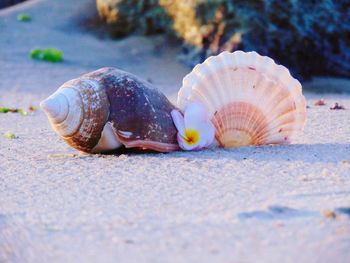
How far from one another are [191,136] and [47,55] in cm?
512

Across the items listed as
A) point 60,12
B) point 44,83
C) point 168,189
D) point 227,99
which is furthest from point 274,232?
point 60,12

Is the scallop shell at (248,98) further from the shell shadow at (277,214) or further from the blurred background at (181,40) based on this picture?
the blurred background at (181,40)

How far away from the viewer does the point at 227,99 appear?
13.5 feet

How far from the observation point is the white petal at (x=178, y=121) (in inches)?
162

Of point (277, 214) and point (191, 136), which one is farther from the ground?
point (191, 136)

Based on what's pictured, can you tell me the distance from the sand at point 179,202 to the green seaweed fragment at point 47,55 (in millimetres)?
3598

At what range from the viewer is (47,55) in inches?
349

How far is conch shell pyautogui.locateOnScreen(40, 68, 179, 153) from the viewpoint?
4020 millimetres

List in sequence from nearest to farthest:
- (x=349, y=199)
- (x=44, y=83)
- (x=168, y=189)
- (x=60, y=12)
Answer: (x=349, y=199) < (x=168, y=189) < (x=44, y=83) < (x=60, y=12)

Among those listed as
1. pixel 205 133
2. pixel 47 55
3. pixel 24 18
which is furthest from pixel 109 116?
pixel 24 18

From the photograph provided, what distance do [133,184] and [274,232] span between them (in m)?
1.00

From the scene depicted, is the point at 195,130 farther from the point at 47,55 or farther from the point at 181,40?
the point at 181,40

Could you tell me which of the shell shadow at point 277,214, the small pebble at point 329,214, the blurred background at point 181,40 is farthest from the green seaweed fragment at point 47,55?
the small pebble at point 329,214

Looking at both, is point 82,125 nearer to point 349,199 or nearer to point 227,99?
point 227,99
